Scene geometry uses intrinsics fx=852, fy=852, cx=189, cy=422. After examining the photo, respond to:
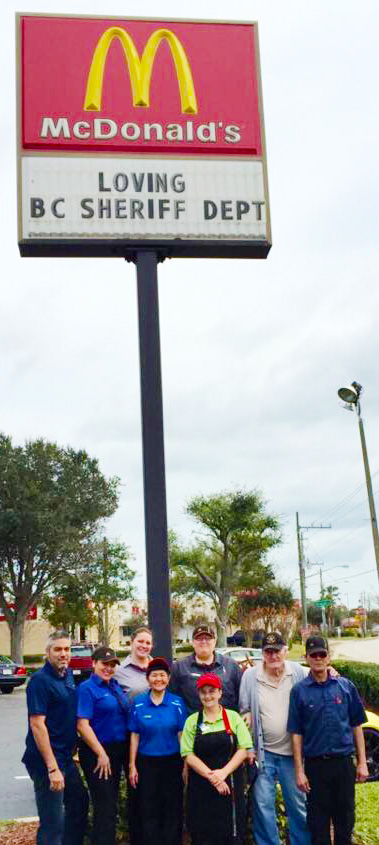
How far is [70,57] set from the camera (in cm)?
928

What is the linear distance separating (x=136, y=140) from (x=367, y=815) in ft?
22.6

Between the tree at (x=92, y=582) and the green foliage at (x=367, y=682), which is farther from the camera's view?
the tree at (x=92, y=582)

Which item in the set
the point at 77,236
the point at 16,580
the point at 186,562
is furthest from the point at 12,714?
the point at 186,562

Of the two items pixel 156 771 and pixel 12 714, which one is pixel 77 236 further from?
pixel 12 714

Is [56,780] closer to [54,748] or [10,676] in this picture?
[54,748]

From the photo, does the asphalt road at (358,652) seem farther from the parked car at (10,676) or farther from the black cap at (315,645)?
the black cap at (315,645)

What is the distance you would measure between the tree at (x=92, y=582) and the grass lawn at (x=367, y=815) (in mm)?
32893

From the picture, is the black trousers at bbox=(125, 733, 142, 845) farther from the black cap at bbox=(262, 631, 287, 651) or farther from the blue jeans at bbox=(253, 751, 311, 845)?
the black cap at bbox=(262, 631, 287, 651)

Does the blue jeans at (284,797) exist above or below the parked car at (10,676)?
above

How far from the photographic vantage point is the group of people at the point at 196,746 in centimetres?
576

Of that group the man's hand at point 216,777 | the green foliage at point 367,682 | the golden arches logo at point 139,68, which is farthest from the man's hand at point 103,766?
the green foliage at point 367,682

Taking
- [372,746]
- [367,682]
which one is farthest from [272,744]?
[367,682]

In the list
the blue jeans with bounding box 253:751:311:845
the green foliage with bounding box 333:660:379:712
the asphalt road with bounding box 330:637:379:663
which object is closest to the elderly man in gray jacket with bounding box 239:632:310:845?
the blue jeans with bounding box 253:751:311:845

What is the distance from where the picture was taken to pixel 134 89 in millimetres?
9227
